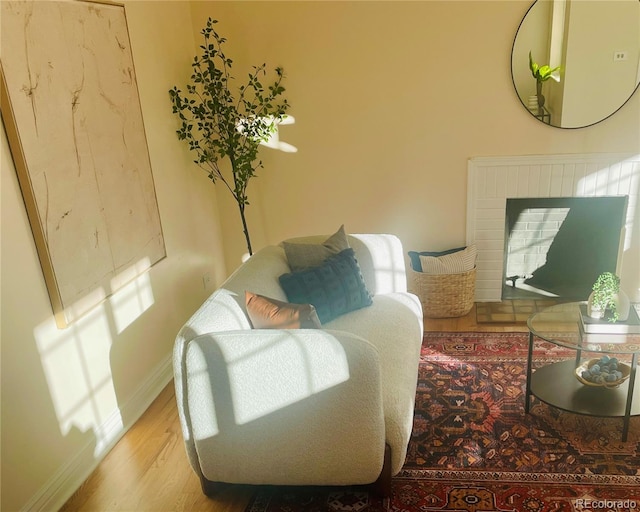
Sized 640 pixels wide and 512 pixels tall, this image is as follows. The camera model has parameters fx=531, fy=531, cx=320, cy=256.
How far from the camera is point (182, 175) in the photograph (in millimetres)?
3463

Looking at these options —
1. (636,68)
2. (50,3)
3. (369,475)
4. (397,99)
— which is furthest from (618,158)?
(50,3)

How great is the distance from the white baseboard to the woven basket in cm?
176

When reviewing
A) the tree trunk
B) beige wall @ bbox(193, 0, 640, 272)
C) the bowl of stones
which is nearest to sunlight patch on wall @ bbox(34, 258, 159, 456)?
the tree trunk

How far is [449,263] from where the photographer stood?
3.62 m

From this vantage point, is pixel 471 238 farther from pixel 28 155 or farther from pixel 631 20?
pixel 28 155

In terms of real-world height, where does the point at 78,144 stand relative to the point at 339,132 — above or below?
above

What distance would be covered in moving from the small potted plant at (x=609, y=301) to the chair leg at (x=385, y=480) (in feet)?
4.04

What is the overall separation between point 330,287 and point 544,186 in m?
1.82

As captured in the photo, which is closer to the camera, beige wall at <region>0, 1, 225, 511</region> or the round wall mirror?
beige wall at <region>0, 1, 225, 511</region>

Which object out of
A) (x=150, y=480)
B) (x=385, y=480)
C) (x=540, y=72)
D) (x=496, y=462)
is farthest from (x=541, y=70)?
(x=150, y=480)

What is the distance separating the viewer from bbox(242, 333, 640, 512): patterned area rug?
208 cm

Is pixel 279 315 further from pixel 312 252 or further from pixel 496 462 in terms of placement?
pixel 496 462

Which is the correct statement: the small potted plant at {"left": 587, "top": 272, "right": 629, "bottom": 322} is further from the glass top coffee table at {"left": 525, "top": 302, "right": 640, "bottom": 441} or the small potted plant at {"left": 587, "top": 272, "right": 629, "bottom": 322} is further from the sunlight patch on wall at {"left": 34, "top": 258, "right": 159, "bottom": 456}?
the sunlight patch on wall at {"left": 34, "top": 258, "right": 159, "bottom": 456}

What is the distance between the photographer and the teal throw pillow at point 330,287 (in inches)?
106
